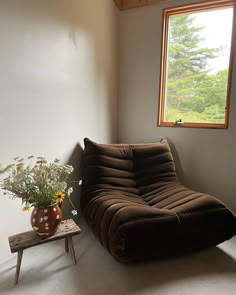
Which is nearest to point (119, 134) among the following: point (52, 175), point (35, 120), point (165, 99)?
point (165, 99)

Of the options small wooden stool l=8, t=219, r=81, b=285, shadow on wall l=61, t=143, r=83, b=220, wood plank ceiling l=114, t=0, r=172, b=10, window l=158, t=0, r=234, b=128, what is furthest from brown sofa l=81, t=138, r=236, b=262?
wood plank ceiling l=114, t=0, r=172, b=10

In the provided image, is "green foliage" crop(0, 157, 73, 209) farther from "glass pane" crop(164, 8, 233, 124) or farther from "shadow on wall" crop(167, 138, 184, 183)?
"glass pane" crop(164, 8, 233, 124)

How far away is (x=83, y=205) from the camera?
2.45 metres

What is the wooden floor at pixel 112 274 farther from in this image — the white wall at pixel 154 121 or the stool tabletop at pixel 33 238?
the white wall at pixel 154 121

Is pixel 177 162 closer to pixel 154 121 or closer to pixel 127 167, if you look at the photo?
pixel 154 121

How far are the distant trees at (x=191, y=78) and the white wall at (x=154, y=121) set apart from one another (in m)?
0.15

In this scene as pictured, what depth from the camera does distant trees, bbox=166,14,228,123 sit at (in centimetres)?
288

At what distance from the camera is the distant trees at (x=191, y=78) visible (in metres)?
2.88

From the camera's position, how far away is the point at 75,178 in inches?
106

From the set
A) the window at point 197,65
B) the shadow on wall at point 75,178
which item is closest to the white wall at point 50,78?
the shadow on wall at point 75,178

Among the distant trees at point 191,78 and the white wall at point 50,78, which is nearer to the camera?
the white wall at point 50,78

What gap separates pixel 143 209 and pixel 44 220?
726mm

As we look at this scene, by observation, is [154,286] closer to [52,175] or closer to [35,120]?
[52,175]

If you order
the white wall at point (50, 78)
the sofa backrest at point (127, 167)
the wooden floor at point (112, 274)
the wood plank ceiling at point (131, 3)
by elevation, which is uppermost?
the wood plank ceiling at point (131, 3)
